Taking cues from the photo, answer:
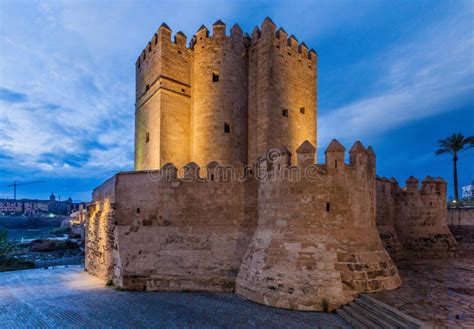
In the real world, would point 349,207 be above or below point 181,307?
above

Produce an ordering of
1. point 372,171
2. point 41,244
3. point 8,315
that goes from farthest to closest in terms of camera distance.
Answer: point 41,244 < point 372,171 < point 8,315

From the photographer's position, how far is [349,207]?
30.0ft

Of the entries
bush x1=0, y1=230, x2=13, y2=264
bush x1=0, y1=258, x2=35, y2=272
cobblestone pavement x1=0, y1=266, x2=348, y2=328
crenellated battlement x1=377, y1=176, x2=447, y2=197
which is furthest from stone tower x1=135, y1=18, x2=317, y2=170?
bush x1=0, y1=230, x2=13, y2=264

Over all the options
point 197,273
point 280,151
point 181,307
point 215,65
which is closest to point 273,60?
point 215,65

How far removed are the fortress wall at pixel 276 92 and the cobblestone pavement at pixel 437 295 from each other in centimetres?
809

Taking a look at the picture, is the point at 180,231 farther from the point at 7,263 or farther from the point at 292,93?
the point at 7,263

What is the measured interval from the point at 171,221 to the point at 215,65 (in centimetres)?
908

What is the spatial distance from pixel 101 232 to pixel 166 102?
717 cm

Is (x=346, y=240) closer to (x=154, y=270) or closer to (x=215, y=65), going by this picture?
(x=154, y=270)

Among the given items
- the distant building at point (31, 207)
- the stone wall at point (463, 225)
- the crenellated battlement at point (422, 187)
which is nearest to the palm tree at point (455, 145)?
the stone wall at point (463, 225)

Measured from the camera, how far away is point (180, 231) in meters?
11.2

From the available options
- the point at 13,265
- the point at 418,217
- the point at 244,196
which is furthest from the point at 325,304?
the point at 13,265

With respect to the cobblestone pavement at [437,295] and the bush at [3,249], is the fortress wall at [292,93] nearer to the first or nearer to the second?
the cobblestone pavement at [437,295]

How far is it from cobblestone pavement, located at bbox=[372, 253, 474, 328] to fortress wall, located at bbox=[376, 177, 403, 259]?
63.9 inches
